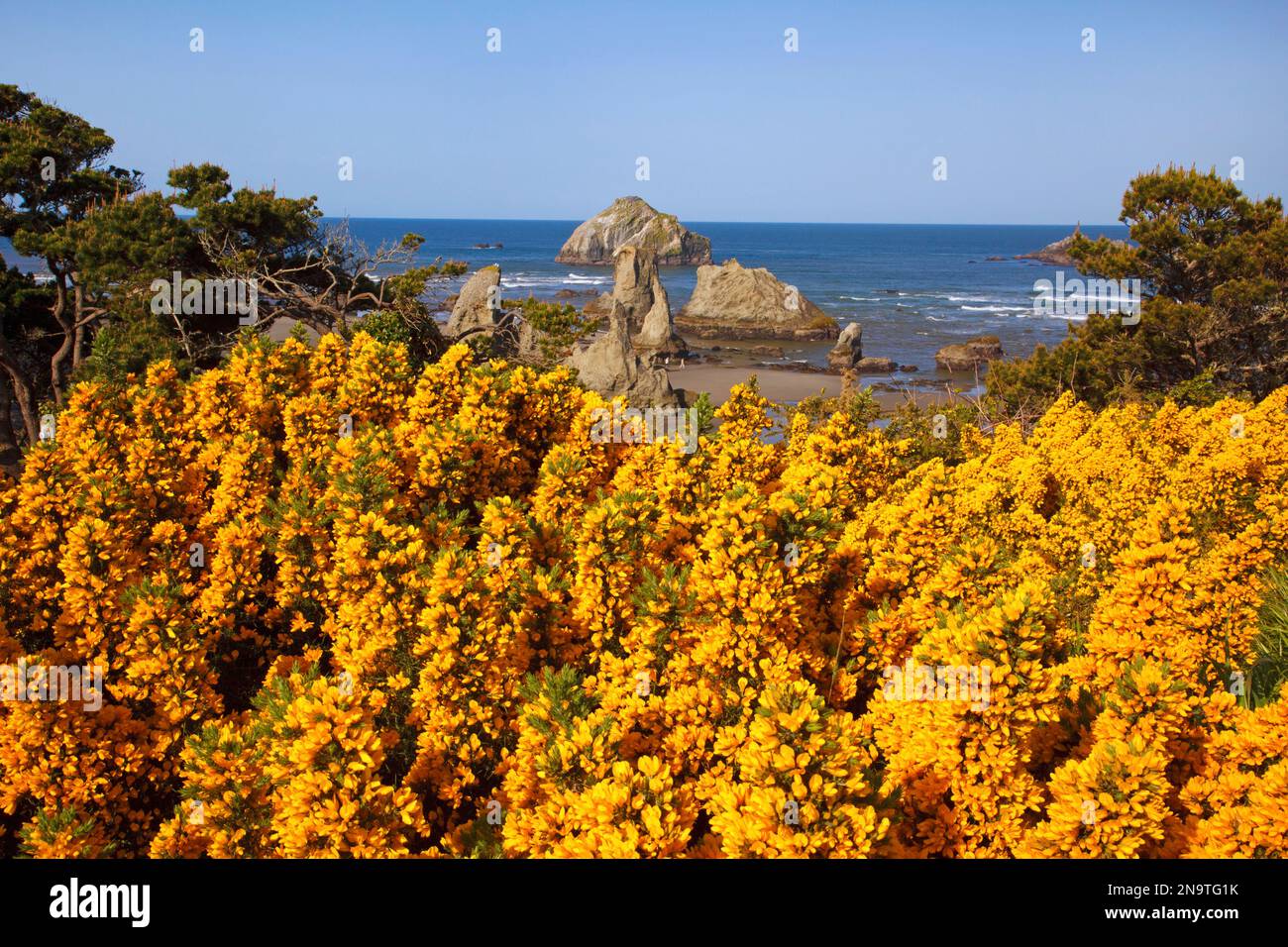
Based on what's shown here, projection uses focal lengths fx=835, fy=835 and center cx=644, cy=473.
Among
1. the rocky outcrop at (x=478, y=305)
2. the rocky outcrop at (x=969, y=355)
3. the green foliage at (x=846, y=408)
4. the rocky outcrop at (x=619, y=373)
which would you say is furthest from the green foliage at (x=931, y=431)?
the rocky outcrop at (x=969, y=355)

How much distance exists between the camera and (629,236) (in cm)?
12206

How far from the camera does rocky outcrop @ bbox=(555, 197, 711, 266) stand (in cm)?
12088

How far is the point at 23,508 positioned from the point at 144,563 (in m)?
0.88

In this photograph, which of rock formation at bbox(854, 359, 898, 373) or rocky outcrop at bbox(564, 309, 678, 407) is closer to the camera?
rocky outcrop at bbox(564, 309, 678, 407)

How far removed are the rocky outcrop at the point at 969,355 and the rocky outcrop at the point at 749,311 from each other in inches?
424

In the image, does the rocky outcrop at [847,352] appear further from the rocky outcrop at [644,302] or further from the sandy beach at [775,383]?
the rocky outcrop at [644,302]

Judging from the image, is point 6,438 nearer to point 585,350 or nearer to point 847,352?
point 585,350

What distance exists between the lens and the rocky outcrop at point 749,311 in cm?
6028

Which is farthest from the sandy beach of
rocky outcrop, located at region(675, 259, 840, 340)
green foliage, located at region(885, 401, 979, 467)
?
green foliage, located at region(885, 401, 979, 467)

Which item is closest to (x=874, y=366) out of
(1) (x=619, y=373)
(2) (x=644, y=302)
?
(2) (x=644, y=302)

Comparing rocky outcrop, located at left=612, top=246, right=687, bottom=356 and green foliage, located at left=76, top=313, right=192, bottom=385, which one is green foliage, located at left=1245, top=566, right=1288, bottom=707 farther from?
rocky outcrop, located at left=612, top=246, right=687, bottom=356

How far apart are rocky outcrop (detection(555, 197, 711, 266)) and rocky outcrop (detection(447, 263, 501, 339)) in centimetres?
8666

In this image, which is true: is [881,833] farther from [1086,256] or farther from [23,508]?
[1086,256]
